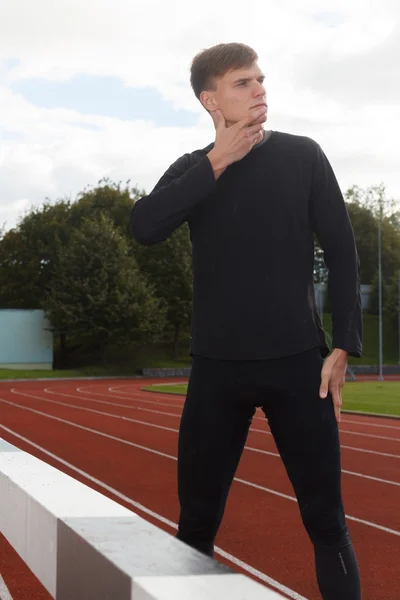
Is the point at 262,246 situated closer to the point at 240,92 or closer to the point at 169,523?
the point at 240,92

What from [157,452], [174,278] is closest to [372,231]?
[174,278]

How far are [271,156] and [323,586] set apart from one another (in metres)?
1.24

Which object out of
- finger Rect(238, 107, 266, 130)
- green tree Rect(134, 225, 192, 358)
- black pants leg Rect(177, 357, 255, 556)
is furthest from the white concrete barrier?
green tree Rect(134, 225, 192, 358)

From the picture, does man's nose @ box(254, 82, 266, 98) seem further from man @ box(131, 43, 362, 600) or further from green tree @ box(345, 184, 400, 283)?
green tree @ box(345, 184, 400, 283)

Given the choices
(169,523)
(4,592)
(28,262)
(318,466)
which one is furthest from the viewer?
(28,262)

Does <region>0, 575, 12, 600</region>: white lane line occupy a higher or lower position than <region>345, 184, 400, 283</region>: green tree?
lower

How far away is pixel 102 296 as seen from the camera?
47.2m

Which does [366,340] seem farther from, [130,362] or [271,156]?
[271,156]

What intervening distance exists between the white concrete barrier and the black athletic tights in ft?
1.39

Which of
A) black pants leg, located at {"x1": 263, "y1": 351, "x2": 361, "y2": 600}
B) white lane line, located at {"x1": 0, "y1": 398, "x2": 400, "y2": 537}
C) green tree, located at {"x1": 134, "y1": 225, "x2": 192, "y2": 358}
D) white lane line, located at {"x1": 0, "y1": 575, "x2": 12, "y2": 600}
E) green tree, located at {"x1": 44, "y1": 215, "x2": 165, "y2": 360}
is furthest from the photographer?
green tree, located at {"x1": 134, "y1": 225, "x2": 192, "y2": 358}

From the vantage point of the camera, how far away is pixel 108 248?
4941cm

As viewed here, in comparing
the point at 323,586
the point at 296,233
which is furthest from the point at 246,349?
the point at 323,586

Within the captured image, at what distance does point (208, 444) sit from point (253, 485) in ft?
20.1

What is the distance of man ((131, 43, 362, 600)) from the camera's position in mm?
2439
